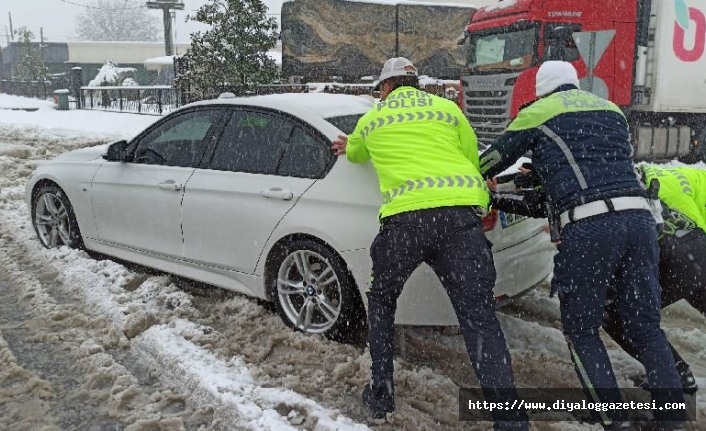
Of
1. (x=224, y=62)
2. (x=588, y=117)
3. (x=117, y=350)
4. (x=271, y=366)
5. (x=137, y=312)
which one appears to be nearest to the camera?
(x=588, y=117)

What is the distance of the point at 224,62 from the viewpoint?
16.4 metres

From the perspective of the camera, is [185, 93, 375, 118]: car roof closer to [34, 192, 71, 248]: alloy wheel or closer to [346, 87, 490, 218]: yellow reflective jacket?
[346, 87, 490, 218]: yellow reflective jacket

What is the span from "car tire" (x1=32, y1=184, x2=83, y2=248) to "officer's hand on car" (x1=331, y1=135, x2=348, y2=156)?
2.90m

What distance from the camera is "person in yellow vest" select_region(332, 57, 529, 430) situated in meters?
3.02

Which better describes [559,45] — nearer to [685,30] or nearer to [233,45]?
[685,30]

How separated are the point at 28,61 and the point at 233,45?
3712 centimetres

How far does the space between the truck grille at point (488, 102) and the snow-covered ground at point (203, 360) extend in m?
7.75

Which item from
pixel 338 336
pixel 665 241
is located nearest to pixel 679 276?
pixel 665 241

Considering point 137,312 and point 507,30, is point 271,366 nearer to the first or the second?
point 137,312

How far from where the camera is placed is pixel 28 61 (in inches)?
1832

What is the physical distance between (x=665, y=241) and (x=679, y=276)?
0.61 feet

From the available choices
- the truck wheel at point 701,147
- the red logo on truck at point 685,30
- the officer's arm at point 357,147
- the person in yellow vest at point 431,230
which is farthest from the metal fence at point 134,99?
the person in yellow vest at point 431,230

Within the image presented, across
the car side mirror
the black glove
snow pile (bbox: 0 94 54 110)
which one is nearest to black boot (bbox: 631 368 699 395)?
the black glove

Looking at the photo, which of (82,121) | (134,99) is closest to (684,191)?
(82,121)
